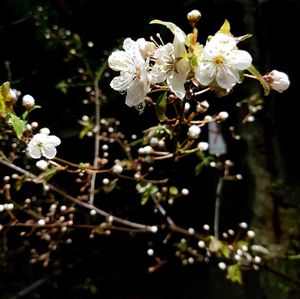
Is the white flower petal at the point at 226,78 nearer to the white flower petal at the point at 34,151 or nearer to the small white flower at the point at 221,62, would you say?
the small white flower at the point at 221,62

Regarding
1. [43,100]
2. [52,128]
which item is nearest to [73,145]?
[52,128]

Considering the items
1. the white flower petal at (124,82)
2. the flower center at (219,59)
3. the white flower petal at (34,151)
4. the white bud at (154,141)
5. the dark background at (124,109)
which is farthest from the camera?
the dark background at (124,109)

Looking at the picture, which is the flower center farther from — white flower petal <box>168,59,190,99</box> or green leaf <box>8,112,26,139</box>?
green leaf <box>8,112,26,139</box>

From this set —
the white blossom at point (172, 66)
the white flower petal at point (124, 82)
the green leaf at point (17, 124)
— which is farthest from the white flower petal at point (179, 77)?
the green leaf at point (17, 124)

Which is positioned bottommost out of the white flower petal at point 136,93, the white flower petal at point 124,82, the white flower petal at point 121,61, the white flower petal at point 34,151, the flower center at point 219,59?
the white flower petal at point 34,151

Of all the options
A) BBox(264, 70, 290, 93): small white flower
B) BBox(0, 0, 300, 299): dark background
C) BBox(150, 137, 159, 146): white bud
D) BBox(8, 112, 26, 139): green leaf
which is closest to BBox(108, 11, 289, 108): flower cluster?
BBox(264, 70, 290, 93): small white flower

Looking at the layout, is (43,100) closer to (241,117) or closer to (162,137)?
(241,117)

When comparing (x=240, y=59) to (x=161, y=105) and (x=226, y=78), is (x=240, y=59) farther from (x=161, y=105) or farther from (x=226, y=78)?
(x=161, y=105)
